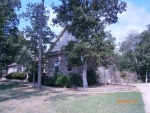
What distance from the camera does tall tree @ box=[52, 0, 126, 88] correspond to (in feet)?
46.2

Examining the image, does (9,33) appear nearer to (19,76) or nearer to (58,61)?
(19,76)

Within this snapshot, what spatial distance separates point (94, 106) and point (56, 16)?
9.93 m

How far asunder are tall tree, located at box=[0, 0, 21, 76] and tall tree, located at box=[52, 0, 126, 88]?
9568mm

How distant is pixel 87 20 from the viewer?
46.0ft

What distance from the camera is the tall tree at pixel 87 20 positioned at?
14086 mm

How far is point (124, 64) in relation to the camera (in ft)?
114

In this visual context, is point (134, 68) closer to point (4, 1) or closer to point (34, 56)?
point (34, 56)

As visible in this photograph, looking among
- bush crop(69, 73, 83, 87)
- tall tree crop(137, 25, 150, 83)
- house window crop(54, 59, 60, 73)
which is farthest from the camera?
tall tree crop(137, 25, 150, 83)

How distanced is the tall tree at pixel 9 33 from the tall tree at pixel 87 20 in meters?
9.57

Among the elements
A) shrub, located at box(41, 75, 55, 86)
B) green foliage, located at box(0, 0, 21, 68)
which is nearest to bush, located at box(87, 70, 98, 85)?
shrub, located at box(41, 75, 55, 86)

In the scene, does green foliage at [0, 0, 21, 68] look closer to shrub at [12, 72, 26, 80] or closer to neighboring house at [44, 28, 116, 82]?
shrub at [12, 72, 26, 80]

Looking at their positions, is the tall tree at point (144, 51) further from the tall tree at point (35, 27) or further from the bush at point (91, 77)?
the tall tree at point (35, 27)

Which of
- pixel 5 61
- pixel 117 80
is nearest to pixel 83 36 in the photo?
pixel 117 80

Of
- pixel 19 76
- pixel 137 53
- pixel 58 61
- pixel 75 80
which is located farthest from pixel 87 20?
pixel 137 53
